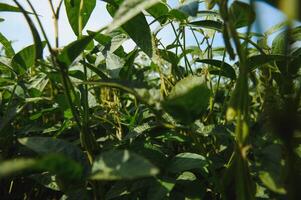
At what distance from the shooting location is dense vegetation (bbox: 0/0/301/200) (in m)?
0.42

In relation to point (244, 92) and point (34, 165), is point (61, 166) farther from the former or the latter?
point (244, 92)

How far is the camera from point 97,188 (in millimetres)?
608

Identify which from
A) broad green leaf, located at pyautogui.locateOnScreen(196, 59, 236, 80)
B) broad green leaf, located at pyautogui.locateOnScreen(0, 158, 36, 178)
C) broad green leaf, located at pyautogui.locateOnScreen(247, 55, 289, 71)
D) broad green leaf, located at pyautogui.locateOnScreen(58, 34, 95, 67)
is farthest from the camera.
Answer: broad green leaf, located at pyautogui.locateOnScreen(196, 59, 236, 80)

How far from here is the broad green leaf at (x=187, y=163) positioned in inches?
24.5

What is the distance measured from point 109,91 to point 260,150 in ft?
1.83

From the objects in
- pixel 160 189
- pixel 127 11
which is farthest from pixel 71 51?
pixel 160 189

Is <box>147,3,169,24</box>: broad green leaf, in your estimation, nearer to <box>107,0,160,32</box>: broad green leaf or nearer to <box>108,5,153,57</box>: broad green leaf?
<box>108,5,153,57</box>: broad green leaf

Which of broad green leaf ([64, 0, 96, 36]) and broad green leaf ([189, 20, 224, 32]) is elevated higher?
broad green leaf ([64, 0, 96, 36])

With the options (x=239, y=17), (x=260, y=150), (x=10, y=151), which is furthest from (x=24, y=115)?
(x=260, y=150)

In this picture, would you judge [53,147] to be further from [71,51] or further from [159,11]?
[159,11]

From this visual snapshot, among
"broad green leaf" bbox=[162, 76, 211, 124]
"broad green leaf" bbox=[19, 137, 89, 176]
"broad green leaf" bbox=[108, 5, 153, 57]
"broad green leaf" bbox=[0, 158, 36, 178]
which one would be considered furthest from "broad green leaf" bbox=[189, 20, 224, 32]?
"broad green leaf" bbox=[0, 158, 36, 178]

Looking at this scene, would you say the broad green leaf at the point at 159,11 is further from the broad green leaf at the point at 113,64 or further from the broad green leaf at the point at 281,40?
the broad green leaf at the point at 281,40

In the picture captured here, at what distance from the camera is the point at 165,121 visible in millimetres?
751

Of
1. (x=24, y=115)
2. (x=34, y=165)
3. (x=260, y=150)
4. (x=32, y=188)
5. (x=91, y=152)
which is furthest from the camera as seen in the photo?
(x=24, y=115)
